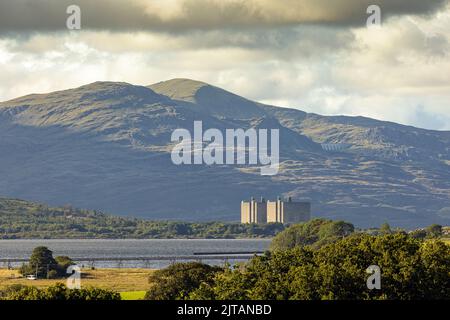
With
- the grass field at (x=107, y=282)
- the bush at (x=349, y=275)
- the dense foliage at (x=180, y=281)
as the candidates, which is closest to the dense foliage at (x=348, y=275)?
the bush at (x=349, y=275)

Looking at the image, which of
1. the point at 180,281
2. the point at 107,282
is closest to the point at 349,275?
the point at 180,281

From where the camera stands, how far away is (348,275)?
300 ft

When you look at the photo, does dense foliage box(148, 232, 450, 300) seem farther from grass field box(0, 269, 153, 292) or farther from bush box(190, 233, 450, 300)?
grass field box(0, 269, 153, 292)

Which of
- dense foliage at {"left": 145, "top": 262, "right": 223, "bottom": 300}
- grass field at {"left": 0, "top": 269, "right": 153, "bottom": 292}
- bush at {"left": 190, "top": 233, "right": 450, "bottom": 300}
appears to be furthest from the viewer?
grass field at {"left": 0, "top": 269, "right": 153, "bottom": 292}

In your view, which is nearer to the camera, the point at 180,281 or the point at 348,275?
the point at 348,275

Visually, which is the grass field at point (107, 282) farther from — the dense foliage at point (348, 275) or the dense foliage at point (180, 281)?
the dense foliage at point (348, 275)

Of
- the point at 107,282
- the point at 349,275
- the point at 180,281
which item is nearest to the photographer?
the point at 349,275

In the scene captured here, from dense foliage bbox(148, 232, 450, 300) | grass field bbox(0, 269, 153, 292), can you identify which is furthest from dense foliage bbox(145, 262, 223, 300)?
grass field bbox(0, 269, 153, 292)

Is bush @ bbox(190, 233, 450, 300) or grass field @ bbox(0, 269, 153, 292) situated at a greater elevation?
bush @ bbox(190, 233, 450, 300)

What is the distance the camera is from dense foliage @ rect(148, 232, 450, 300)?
9062 centimetres

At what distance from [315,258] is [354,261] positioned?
940 centimetres

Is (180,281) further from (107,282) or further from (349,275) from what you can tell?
(107,282)

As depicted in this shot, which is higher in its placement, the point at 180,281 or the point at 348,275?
the point at 348,275
